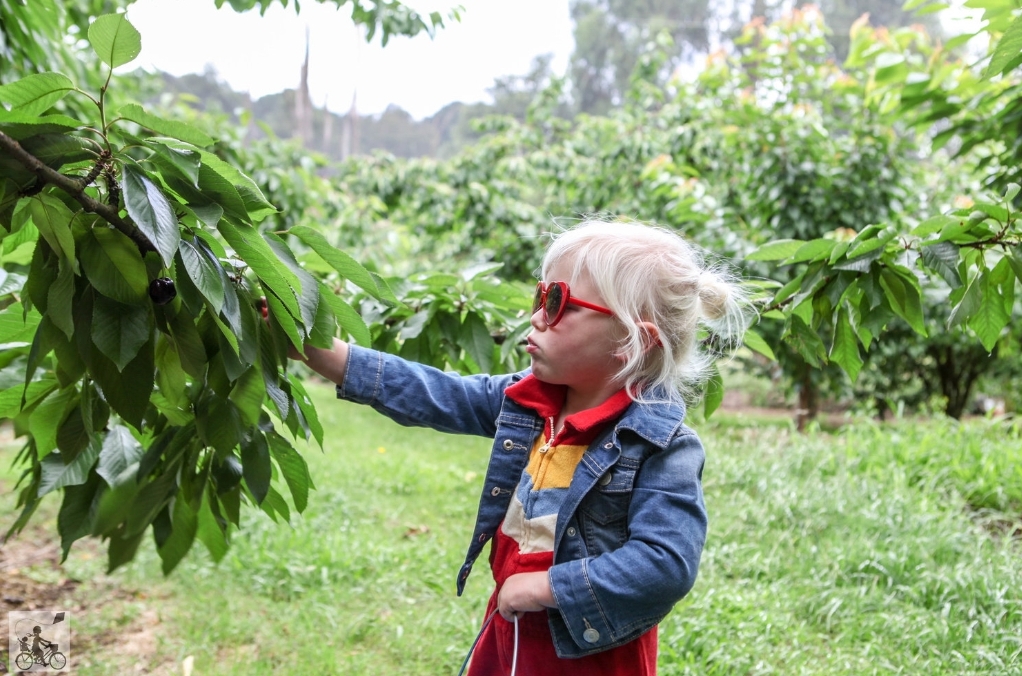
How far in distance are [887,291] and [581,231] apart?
2.35ft

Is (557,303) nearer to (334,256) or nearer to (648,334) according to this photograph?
(648,334)

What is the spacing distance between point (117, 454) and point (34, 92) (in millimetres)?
775

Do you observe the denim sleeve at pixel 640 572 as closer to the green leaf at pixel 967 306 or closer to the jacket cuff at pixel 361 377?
the jacket cuff at pixel 361 377

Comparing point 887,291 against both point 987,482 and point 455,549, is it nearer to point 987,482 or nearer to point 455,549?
point 455,549

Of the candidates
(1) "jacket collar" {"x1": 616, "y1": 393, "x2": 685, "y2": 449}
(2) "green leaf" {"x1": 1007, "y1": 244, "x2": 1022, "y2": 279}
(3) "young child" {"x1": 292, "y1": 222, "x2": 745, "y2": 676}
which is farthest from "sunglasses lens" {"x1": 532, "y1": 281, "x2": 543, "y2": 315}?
(2) "green leaf" {"x1": 1007, "y1": 244, "x2": 1022, "y2": 279}

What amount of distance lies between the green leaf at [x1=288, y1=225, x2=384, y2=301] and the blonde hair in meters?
0.31

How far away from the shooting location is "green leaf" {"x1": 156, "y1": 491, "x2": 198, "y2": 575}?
4.81 feet

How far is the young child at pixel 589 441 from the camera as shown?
1.15 metres

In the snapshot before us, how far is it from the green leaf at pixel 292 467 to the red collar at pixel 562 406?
1.19 feet

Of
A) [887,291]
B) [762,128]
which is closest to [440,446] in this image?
[762,128]

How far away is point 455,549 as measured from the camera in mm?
3324

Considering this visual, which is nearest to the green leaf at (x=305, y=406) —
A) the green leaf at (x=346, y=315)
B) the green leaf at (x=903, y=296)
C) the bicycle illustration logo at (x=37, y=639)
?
the green leaf at (x=346, y=315)

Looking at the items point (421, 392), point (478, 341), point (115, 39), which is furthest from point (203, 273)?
point (478, 341)

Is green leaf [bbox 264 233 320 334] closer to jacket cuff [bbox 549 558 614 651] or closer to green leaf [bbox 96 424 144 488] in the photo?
jacket cuff [bbox 549 558 614 651]
